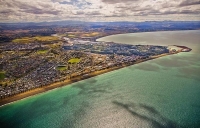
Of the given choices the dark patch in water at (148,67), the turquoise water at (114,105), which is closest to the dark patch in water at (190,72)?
the turquoise water at (114,105)

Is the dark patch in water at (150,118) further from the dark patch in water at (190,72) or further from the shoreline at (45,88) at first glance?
the dark patch in water at (190,72)

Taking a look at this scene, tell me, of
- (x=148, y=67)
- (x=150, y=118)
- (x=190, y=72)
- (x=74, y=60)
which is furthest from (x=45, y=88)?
(x=190, y=72)

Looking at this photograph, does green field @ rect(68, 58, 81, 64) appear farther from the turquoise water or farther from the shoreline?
the turquoise water

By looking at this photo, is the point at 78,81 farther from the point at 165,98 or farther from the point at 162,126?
the point at 162,126

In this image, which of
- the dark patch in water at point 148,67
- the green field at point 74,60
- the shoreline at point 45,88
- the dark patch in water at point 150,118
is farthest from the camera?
the green field at point 74,60

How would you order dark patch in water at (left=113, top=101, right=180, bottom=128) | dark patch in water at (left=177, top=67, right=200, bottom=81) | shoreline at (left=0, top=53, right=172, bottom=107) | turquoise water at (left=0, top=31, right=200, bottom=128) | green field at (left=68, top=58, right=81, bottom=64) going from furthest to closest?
green field at (left=68, top=58, right=81, bottom=64), dark patch in water at (left=177, top=67, right=200, bottom=81), shoreline at (left=0, top=53, right=172, bottom=107), turquoise water at (left=0, top=31, right=200, bottom=128), dark patch in water at (left=113, top=101, right=180, bottom=128)

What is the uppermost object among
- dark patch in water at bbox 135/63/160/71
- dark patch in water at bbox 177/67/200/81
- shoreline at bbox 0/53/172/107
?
dark patch in water at bbox 177/67/200/81

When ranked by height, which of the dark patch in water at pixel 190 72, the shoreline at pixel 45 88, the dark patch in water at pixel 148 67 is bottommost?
the shoreline at pixel 45 88

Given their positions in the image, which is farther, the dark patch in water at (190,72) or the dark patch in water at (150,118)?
the dark patch in water at (190,72)

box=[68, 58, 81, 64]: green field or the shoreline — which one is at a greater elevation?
box=[68, 58, 81, 64]: green field

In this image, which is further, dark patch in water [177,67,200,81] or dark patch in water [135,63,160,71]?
dark patch in water [135,63,160,71]

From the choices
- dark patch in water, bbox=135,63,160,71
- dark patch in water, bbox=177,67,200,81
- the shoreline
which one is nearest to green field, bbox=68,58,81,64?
the shoreline
